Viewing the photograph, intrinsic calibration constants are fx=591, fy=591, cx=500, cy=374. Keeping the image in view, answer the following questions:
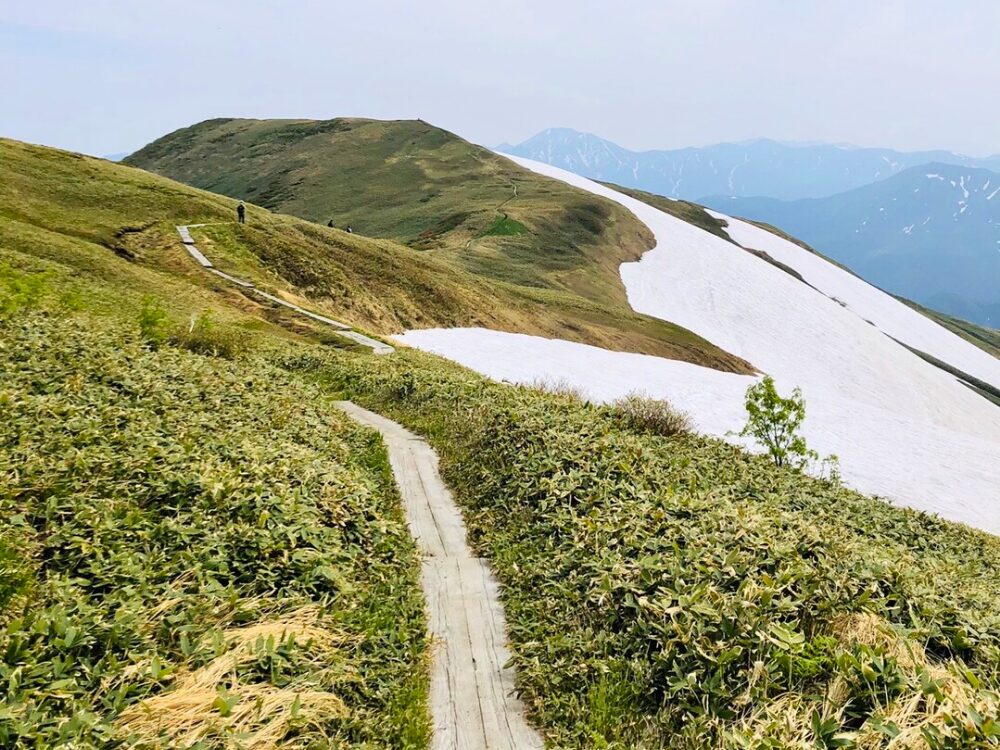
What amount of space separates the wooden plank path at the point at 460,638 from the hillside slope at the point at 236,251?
89.6 ft

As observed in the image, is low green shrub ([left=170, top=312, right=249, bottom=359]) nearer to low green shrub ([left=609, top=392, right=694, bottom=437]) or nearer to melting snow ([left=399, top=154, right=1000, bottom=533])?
low green shrub ([left=609, top=392, right=694, bottom=437])

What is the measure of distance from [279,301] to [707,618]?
117 feet

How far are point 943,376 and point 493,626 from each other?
371 ft

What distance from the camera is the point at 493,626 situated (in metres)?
8.62

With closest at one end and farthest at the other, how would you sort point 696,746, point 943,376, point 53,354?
point 696,746 → point 53,354 → point 943,376

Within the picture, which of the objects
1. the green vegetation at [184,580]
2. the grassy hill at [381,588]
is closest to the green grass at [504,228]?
the grassy hill at [381,588]

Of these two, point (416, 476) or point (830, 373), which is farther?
point (830, 373)

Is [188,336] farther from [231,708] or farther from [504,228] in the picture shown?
[504,228]

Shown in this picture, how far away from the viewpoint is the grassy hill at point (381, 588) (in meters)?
5.85

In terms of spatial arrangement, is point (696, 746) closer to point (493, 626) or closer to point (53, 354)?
point (493, 626)

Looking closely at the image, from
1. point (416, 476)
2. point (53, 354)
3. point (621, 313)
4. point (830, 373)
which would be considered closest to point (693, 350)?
point (621, 313)

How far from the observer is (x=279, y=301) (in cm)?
3784

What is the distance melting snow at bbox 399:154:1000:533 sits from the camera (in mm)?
40844

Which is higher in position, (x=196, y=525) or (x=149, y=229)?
(x=149, y=229)
